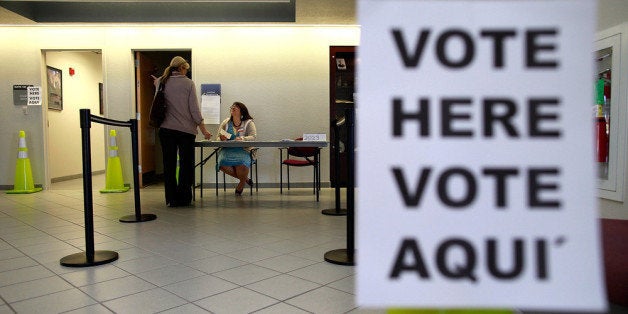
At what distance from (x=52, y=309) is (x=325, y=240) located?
174 centimetres

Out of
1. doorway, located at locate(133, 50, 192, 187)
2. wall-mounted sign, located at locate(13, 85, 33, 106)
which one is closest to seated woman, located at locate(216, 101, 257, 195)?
doorway, located at locate(133, 50, 192, 187)

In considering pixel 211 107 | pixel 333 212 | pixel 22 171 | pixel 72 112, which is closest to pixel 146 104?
pixel 211 107

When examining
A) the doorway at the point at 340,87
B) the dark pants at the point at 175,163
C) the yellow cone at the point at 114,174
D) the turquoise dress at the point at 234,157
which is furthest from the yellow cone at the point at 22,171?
the doorway at the point at 340,87

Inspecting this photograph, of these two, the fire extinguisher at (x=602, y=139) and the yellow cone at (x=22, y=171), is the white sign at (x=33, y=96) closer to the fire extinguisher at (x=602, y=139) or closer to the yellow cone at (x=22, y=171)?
the yellow cone at (x=22, y=171)

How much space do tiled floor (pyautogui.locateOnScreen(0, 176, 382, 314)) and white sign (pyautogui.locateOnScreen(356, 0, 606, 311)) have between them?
4.19ft

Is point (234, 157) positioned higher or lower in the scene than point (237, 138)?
lower

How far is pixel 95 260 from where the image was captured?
2.46 meters

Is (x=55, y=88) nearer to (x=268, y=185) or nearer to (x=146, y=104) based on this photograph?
(x=146, y=104)

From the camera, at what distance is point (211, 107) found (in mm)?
6199

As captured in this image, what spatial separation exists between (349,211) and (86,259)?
1.56 m

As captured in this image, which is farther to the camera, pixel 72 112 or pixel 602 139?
pixel 72 112

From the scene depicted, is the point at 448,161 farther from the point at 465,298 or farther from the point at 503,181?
the point at 465,298

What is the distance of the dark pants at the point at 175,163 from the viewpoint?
14.3 feet

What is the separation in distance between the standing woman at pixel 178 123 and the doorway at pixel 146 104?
2113mm
